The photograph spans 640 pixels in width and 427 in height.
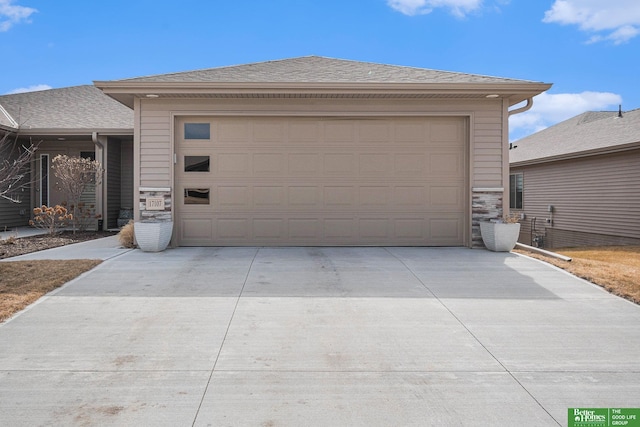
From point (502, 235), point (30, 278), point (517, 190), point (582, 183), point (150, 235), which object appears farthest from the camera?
point (517, 190)

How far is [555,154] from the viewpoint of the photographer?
54.3 feet

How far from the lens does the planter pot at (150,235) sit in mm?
8648

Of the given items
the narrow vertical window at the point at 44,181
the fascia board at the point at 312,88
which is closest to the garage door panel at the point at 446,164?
the fascia board at the point at 312,88

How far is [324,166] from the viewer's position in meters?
9.50

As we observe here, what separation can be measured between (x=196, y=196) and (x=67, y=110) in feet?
27.6

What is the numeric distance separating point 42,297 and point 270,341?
3.25m

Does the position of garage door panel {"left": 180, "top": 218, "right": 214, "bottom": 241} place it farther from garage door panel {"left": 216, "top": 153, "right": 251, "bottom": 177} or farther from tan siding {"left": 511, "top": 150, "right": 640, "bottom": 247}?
tan siding {"left": 511, "top": 150, "right": 640, "bottom": 247}

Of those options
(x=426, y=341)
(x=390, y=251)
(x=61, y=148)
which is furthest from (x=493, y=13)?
(x=61, y=148)

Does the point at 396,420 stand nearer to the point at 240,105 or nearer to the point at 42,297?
the point at 42,297

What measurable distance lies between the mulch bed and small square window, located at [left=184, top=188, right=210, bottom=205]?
10.2 feet

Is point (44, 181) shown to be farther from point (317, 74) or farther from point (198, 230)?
point (317, 74)

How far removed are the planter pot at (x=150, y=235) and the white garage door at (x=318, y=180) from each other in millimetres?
806

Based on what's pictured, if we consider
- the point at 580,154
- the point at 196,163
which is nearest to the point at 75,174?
the point at 196,163

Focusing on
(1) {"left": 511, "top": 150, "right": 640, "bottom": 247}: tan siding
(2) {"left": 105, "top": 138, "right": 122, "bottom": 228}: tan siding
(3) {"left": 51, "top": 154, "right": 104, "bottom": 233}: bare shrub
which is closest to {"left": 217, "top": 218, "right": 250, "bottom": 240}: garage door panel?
(3) {"left": 51, "top": 154, "right": 104, "bottom": 233}: bare shrub
